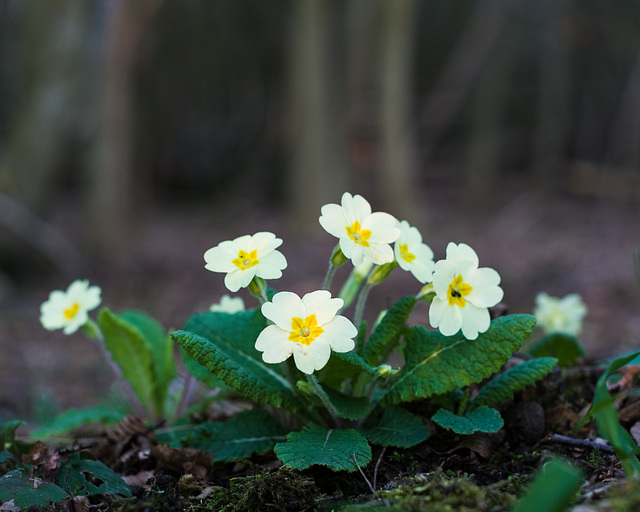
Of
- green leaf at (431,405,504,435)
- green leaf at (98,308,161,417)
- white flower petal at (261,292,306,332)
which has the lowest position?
green leaf at (431,405,504,435)

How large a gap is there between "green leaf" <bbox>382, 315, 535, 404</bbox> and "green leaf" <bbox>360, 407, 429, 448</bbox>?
0.14 feet

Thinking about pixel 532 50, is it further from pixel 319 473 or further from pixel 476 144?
pixel 319 473

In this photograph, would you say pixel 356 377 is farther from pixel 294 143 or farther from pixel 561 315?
pixel 294 143

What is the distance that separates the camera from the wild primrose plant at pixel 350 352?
1.37 metres

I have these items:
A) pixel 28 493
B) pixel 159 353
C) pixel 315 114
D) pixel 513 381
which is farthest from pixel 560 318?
pixel 315 114

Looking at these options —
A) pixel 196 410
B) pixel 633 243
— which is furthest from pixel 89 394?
pixel 633 243

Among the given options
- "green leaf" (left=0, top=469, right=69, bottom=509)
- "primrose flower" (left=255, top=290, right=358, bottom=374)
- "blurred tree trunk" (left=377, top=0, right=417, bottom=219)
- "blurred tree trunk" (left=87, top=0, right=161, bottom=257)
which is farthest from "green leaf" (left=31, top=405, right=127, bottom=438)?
"blurred tree trunk" (left=377, top=0, right=417, bottom=219)

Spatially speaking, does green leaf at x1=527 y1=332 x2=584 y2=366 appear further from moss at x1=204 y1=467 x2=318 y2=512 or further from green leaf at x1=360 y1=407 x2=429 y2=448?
moss at x1=204 y1=467 x2=318 y2=512

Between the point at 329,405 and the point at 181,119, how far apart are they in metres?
13.3

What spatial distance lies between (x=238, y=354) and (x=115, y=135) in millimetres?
6151

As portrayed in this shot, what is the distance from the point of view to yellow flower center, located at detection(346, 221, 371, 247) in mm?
1484

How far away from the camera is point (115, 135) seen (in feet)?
23.7

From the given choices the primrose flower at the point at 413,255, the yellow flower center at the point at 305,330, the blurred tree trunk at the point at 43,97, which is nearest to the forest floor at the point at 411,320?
the primrose flower at the point at 413,255

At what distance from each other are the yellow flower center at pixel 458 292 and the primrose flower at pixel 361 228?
161 millimetres
